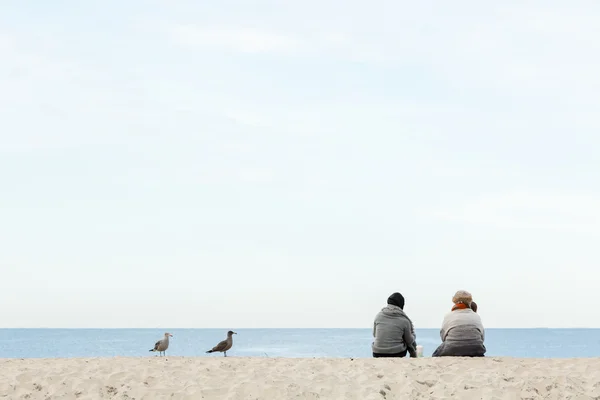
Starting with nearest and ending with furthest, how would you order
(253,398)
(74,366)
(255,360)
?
(253,398) → (74,366) → (255,360)

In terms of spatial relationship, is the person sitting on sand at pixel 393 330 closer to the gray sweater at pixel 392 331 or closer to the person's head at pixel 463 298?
the gray sweater at pixel 392 331

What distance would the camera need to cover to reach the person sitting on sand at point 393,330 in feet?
44.5

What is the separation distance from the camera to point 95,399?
11.2m


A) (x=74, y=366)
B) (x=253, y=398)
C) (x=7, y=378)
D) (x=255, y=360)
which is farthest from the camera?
(x=255, y=360)

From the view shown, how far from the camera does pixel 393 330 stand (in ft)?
44.8

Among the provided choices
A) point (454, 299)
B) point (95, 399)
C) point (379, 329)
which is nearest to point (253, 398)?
point (95, 399)

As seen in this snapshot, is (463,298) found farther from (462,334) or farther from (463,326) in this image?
(462,334)

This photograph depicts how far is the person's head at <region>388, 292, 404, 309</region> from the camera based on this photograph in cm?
1368

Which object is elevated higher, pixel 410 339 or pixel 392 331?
pixel 392 331

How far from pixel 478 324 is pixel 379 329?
176cm

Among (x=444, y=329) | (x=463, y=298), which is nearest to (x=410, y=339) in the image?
(x=444, y=329)

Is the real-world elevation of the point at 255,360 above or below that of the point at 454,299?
below

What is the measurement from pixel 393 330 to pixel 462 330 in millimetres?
1224

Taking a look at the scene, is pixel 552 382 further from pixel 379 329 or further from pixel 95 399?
pixel 95 399
